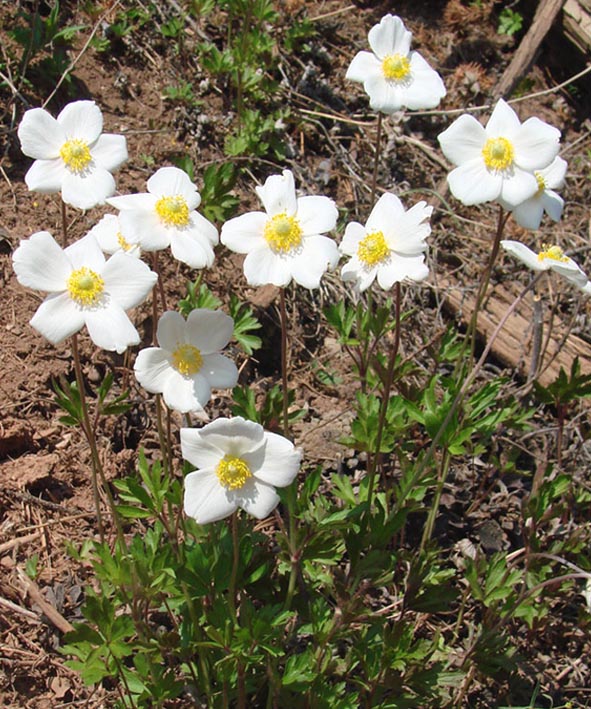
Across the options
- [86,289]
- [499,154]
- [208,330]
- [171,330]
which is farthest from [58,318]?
[499,154]

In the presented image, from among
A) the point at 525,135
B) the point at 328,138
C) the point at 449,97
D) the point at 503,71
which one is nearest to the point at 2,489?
the point at 525,135

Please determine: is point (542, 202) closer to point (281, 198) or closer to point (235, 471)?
point (281, 198)

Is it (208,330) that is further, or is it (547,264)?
(547,264)

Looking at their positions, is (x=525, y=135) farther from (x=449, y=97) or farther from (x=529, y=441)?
(x=449, y=97)

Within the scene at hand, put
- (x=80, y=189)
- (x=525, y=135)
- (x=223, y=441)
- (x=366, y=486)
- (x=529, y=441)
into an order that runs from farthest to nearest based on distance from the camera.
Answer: (x=529, y=441)
(x=366, y=486)
(x=525, y=135)
(x=80, y=189)
(x=223, y=441)

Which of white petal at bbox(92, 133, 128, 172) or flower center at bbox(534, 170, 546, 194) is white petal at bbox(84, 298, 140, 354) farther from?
flower center at bbox(534, 170, 546, 194)

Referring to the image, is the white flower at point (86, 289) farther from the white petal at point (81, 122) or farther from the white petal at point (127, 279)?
the white petal at point (81, 122)
